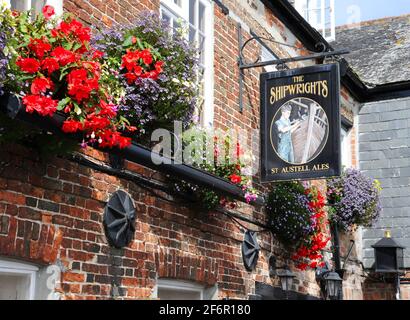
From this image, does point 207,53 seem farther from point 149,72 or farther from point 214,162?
point 149,72

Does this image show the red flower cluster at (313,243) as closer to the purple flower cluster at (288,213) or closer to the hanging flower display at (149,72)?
the purple flower cluster at (288,213)

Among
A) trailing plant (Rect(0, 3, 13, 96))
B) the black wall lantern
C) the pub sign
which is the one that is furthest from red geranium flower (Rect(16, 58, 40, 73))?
the black wall lantern

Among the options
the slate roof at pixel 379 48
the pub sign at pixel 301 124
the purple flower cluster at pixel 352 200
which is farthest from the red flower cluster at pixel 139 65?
the slate roof at pixel 379 48

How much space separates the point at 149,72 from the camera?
19.7 feet

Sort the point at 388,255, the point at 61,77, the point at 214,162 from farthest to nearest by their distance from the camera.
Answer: the point at 388,255
the point at 214,162
the point at 61,77

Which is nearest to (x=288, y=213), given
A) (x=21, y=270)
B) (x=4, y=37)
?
(x=21, y=270)

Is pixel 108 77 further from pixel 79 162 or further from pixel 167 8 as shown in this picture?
pixel 167 8

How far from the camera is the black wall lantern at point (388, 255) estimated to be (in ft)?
40.2

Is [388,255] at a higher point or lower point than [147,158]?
higher

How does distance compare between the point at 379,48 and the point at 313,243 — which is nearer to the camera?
the point at 313,243

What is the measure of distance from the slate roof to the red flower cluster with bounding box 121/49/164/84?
844 cm

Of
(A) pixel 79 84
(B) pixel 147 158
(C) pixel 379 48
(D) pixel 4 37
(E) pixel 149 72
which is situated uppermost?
(C) pixel 379 48

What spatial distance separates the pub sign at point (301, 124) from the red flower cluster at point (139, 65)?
2.56 metres

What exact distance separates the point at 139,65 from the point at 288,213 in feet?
12.3
